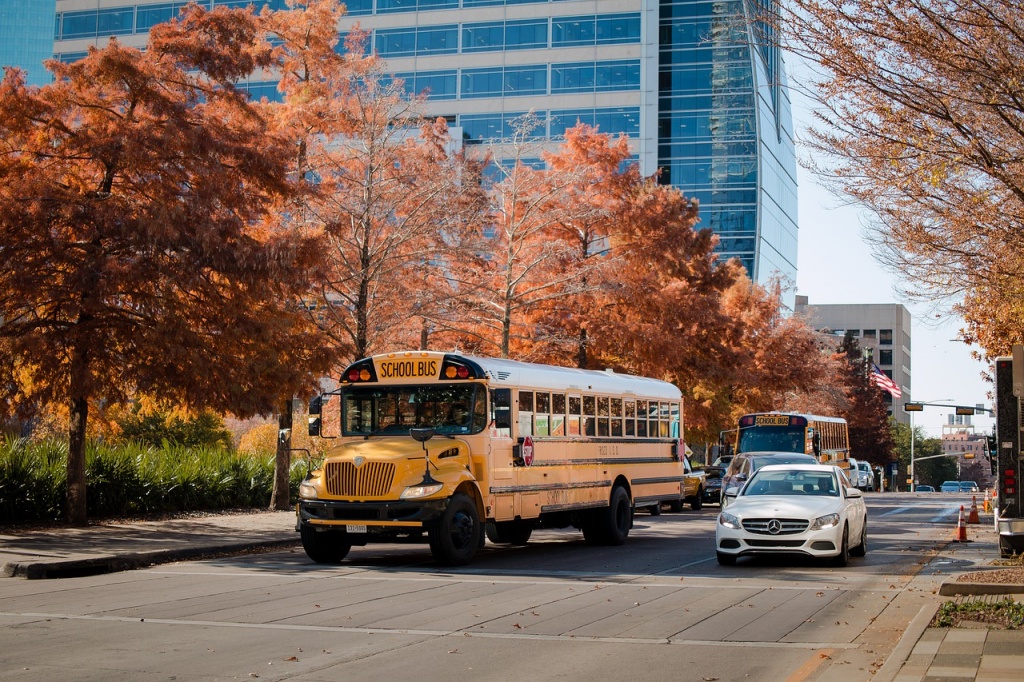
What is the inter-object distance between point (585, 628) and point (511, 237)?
2359 cm

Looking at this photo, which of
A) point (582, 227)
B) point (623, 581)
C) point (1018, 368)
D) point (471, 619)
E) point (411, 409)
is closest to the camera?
point (471, 619)

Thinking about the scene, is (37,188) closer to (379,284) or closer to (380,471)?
(380,471)

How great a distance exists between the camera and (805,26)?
1316cm

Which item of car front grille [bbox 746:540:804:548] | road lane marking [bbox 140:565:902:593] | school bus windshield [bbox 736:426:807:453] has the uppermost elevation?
school bus windshield [bbox 736:426:807:453]

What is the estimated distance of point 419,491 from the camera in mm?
16344

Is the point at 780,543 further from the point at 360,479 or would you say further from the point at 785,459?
the point at 785,459

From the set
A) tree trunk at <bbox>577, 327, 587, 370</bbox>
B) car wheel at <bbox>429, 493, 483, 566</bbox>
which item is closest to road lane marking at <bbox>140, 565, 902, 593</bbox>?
car wheel at <bbox>429, 493, 483, 566</bbox>

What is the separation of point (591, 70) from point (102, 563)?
2681 inches

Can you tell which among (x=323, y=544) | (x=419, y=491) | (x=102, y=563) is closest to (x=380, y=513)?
(x=419, y=491)

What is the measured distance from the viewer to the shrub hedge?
22.4 m

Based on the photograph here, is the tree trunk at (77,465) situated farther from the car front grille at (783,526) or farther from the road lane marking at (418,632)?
the car front grille at (783,526)

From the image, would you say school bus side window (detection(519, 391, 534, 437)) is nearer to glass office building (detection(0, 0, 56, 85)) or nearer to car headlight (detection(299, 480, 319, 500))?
car headlight (detection(299, 480, 319, 500))

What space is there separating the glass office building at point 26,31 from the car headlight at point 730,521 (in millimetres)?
177883

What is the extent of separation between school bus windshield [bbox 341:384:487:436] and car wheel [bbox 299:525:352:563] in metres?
1.60
